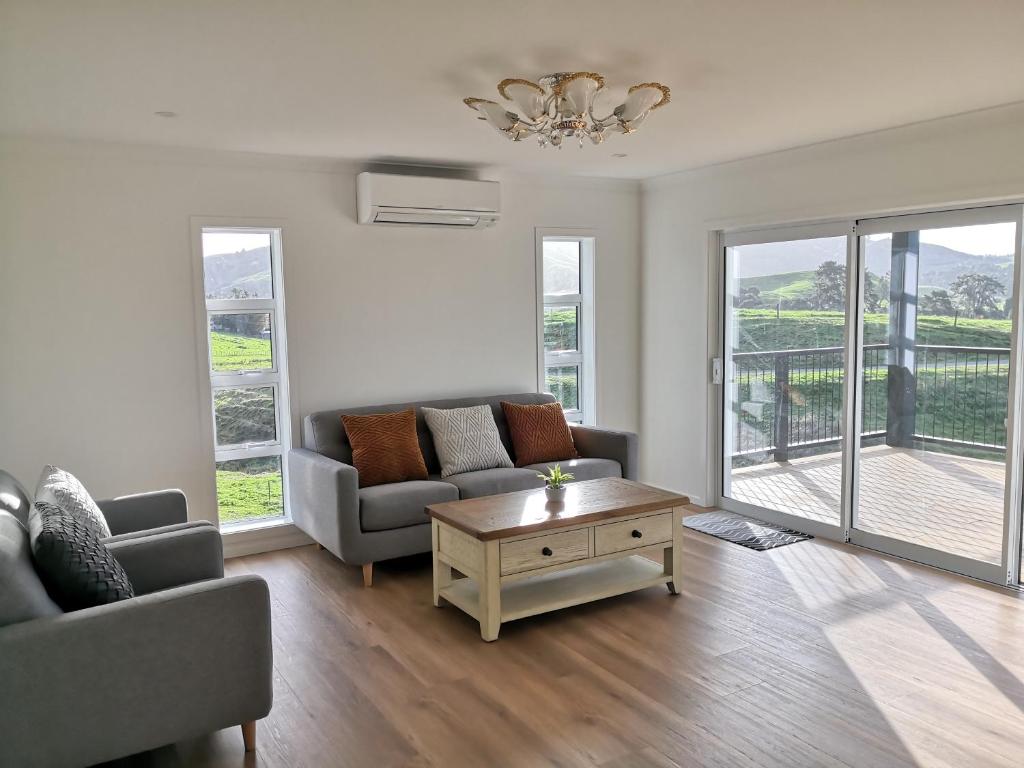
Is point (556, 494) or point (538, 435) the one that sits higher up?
point (538, 435)

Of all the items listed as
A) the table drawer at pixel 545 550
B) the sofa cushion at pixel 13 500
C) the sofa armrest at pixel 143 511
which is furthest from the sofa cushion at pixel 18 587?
the table drawer at pixel 545 550

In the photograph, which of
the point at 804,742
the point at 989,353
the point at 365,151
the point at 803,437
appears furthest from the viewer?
the point at 803,437

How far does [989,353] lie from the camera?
160 inches

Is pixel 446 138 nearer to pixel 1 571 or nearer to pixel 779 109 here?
pixel 779 109

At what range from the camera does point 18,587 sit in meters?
2.21

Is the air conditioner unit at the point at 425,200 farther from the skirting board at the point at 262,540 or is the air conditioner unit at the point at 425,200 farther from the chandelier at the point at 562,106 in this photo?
the skirting board at the point at 262,540

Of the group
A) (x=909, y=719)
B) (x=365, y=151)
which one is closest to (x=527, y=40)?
(x=365, y=151)

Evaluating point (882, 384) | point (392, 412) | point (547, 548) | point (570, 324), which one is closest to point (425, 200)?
point (392, 412)

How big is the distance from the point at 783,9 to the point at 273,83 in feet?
6.39

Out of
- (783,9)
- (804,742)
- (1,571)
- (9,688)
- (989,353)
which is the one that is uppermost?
(783,9)

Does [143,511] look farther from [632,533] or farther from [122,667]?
[632,533]

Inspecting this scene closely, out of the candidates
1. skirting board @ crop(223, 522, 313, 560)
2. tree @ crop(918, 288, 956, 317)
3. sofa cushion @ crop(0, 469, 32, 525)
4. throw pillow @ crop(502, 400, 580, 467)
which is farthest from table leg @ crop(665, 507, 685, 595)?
sofa cushion @ crop(0, 469, 32, 525)

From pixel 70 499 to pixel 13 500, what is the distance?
0.20m

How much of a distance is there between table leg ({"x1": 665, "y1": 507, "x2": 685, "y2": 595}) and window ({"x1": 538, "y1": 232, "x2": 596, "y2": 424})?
2045 mm
